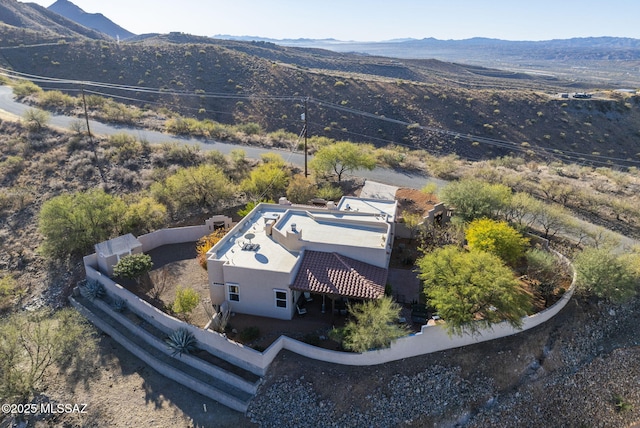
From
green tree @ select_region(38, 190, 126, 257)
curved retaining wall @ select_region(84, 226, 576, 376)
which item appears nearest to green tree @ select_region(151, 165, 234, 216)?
green tree @ select_region(38, 190, 126, 257)

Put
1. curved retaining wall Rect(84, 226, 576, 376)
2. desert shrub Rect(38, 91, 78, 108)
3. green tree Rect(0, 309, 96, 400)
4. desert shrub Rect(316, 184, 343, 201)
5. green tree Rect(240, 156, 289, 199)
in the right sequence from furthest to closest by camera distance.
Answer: desert shrub Rect(38, 91, 78, 108) → green tree Rect(240, 156, 289, 199) → desert shrub Rect(316, 184, 343, 201) → curved retaining wall Rect(84, 226, 576, 376) → green tree Rect(0, 309, 96, 400)

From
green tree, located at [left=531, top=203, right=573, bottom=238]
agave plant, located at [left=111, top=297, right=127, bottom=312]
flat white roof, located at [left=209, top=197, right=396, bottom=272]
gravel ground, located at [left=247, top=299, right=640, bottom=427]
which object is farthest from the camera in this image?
green tree, located at [left=531, top=203, right=573, bottom=238]

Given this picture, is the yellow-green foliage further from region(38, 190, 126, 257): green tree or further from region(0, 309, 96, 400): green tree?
region(0, 309, 96, 400): green tree

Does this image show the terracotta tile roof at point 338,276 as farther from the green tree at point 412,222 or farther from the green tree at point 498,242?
the green tree at point 412,222

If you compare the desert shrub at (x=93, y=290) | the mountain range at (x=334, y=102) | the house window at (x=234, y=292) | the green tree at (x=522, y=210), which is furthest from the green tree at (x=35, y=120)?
the green tree at (x=522, y=210)

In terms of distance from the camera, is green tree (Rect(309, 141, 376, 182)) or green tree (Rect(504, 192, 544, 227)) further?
green tree (Rect(309, 141, 376, 182))

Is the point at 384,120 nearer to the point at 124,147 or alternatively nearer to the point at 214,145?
the point at 214,145

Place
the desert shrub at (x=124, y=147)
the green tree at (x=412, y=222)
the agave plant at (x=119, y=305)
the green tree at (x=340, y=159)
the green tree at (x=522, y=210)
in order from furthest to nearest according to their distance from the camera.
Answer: the desert shrub at (x=124, y=147)
the green tree at (x=340, y=159)
the green tree at (x=522, y=210)
the green tree at (x=412, y=222)
the agave plant at (x=119, y=305)
